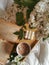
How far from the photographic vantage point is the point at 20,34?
1342mm

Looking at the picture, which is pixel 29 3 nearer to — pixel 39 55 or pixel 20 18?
pixel 20 18

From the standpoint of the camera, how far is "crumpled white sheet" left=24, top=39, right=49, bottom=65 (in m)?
1.18

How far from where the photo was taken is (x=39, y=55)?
122 centimetres

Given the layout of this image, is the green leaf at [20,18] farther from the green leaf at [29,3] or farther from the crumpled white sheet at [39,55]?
the crumpled white sheet at [39,55]

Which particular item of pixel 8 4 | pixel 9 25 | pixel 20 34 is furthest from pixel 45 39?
pixel 8 4

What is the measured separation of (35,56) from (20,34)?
0.21 m

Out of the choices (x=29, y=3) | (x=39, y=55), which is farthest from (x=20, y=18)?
(x=39, y=55)

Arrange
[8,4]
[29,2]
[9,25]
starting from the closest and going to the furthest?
[29,2] < [9,25] < [8,4]

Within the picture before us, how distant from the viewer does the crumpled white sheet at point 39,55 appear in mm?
1182

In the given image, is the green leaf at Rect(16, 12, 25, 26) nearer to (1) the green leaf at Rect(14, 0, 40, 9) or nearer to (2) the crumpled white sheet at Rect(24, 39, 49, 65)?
(1) the green leaf at Rect(14, 0, 40, 9)

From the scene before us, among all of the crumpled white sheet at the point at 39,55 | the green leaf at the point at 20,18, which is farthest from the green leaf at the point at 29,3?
the crumpled white sheet at the point at 39,55

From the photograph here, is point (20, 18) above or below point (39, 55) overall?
above

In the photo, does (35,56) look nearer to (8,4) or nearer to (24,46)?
(24,46)

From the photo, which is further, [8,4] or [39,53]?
[8,4]
